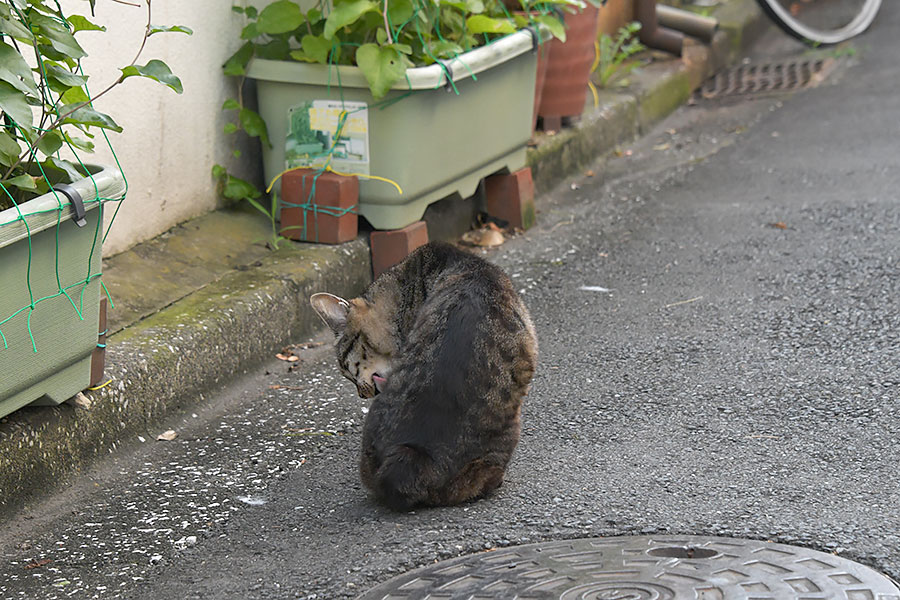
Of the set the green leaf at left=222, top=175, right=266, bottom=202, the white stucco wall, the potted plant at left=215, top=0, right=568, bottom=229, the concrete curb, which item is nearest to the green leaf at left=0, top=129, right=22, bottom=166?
the concrete curb

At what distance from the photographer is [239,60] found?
4.15 metres

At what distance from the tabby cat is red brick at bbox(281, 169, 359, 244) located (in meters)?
1.32

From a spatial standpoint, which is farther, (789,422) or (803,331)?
(803,331)

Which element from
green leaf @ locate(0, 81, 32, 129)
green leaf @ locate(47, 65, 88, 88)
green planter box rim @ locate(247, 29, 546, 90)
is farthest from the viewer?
green planter box rim @ locate(247, 29, 546, 90)

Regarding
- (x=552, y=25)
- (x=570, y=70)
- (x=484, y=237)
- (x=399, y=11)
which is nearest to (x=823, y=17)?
(x=570, y=70)

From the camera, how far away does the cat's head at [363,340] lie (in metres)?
2.93

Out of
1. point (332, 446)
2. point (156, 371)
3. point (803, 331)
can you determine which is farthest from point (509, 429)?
point (803, 331)

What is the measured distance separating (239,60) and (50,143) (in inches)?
60.6

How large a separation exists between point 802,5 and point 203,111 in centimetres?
681

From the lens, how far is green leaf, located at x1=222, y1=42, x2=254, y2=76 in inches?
162

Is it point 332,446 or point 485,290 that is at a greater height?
point 485,290

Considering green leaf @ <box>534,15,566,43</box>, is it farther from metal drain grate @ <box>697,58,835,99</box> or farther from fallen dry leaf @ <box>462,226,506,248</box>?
metal drain grate @ <box>697,58,835,99</box>

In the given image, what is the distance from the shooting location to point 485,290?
104 inches

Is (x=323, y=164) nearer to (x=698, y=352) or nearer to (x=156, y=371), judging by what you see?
(x=156, y=371)
